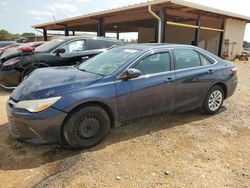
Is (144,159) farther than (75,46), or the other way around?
(75,46)

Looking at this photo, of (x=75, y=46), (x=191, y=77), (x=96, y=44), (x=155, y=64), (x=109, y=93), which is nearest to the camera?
(x=109, y=93)

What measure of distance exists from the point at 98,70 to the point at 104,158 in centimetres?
148

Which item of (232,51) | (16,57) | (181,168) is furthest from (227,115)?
(232,51)

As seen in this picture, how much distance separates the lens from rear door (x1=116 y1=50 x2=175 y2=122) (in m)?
3.73

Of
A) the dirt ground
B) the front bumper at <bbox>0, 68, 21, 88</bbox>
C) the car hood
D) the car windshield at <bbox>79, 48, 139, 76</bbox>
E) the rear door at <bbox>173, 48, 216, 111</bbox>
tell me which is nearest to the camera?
the dirt ground

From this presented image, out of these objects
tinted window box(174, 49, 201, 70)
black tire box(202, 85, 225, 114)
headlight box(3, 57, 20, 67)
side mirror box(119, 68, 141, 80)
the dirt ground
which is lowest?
the dirt ground

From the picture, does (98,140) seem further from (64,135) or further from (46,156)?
(46,156)

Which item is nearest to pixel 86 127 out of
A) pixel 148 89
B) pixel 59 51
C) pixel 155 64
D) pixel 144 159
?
pixel 144 159

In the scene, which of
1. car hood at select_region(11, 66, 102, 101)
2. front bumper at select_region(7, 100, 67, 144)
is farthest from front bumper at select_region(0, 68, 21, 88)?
front bumper at select_region(7, 100, 67, 144)

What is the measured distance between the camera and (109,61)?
420 cm

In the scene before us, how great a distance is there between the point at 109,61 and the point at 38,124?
168 centimetres

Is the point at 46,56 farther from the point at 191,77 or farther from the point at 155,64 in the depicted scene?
the point at 191,77

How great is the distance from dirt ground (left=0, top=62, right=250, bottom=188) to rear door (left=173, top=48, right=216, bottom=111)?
1.55 feet

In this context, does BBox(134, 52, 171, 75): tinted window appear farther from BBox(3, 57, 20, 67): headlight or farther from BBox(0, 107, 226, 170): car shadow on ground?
BBox(3, 57, 20, 67): headlight
